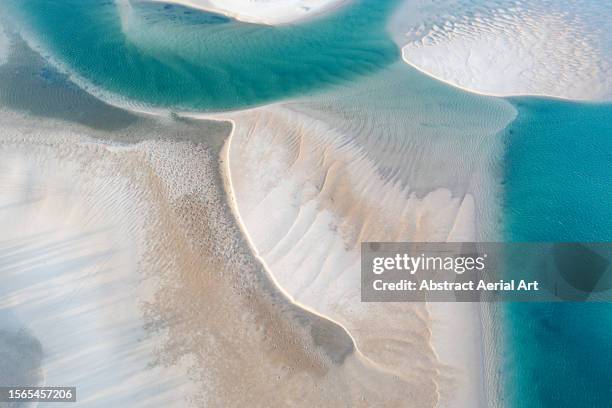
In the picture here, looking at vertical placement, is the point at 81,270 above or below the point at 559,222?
below

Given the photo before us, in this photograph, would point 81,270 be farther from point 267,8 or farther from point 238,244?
point 267,8

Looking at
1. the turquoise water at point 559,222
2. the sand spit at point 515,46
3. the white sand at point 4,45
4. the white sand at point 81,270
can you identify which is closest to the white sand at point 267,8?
the sand spit at point 515,46

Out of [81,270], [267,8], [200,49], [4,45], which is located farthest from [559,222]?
[4,45]

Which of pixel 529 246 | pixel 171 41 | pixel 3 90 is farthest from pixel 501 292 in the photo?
pixel 3 90

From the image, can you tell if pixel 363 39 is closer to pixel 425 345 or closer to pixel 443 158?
pixel 443 158

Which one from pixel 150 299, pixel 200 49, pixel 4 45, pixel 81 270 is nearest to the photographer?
pixel 150 299
